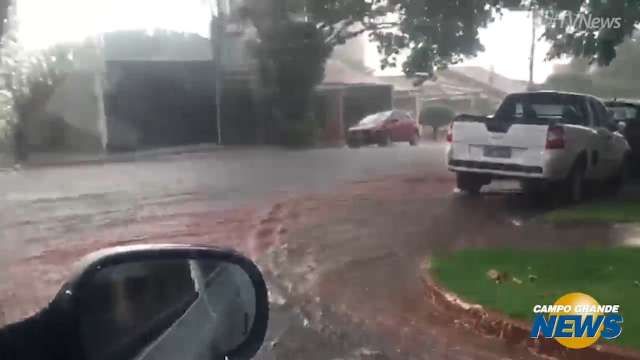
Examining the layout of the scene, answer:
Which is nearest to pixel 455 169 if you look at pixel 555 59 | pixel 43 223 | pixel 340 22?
pixel 555 59

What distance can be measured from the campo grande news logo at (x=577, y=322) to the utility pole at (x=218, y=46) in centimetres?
287

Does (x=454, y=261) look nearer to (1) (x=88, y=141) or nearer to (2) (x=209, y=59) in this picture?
(2) (x=209, y=59)

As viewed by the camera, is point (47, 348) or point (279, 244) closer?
point (47, 348)

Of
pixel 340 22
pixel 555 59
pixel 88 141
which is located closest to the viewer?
pixel 340 22

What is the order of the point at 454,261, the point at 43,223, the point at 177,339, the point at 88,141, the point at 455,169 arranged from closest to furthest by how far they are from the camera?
the point at 177,339 → the point at 454,261 → the point at 43,223 → the point at 88,141 → the point at 455,169

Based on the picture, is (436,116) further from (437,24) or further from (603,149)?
(603,149)

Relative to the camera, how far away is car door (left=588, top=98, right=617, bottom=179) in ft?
29.2

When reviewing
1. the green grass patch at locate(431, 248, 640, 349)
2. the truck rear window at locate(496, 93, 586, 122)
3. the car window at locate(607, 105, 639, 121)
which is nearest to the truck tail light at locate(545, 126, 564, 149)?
the truck rear window at locate(496, 93, 586, 122)

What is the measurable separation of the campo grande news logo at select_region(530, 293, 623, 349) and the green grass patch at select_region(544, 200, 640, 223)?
3.39 m

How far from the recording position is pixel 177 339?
2.58 meters

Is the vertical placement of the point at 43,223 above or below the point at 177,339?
below

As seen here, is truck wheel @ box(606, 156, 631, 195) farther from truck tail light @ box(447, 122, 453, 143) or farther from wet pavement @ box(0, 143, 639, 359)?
truck tail light @ box(447, 122, 453, 143)

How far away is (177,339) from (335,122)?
4028mm

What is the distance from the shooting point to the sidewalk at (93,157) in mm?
6627
